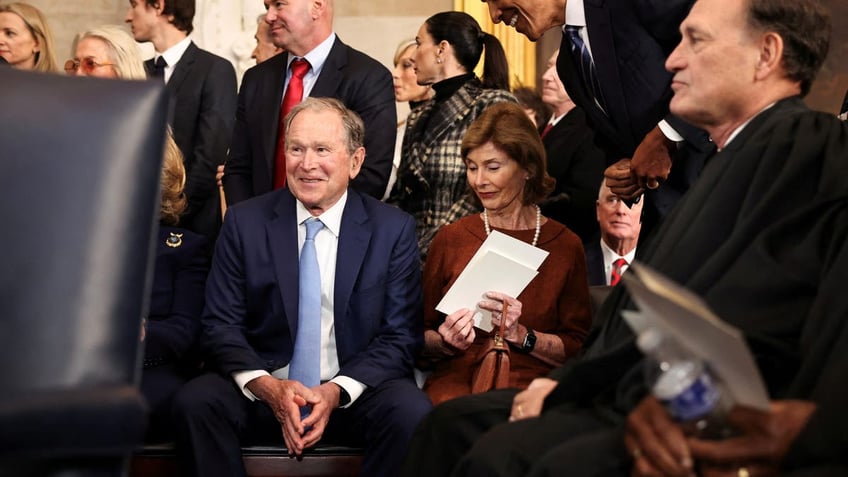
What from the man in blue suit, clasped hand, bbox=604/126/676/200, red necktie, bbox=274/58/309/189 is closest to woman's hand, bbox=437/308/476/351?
the man in blue suit

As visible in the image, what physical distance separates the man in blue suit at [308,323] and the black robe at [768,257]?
4.09 ft

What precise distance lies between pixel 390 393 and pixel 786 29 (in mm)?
1834

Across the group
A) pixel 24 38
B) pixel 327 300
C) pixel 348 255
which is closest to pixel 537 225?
pixel 348 255

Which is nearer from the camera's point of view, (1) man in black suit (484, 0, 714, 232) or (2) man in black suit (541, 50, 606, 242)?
(1) man in black suit (484, 0, 714, 232)

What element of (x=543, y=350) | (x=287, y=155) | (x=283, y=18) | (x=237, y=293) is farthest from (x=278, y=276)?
(x=283, y=18)

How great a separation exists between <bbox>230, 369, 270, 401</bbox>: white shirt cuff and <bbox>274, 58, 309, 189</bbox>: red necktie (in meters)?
1.28

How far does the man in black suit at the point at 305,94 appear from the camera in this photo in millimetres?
5035

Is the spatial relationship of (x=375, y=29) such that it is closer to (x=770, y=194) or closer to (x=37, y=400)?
(x=770, y=194)

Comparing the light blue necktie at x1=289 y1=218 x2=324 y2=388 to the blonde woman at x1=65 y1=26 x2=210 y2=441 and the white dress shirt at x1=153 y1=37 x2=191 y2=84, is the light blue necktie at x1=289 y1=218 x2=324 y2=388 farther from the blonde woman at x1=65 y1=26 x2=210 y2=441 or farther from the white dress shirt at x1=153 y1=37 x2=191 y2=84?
the white dress shirt at x1=153 y1=37 x2=191 y2=84

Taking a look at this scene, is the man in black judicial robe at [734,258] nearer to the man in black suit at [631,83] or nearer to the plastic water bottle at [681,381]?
the plastic water bottle at [681,381]

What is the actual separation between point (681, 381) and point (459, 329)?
7.38 ft

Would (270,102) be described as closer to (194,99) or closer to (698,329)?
(194,99)

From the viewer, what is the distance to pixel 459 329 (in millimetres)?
4098

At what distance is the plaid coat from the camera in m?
5.03
